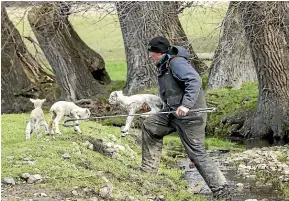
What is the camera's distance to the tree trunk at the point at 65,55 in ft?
62.3

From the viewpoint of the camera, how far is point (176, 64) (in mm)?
8406

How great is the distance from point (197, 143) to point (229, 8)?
601cm

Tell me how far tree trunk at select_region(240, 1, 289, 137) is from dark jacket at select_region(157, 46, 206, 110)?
19.3 ft

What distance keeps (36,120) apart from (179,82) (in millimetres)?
2838

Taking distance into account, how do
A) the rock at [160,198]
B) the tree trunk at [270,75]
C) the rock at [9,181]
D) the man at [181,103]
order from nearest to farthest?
the rock at [9,181] < the rock at [160,198] < the man at [181,103] < the tree trunk at [270,75]

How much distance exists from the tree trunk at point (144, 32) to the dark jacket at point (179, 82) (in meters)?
6.55

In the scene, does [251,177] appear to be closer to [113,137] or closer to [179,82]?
[113,137]

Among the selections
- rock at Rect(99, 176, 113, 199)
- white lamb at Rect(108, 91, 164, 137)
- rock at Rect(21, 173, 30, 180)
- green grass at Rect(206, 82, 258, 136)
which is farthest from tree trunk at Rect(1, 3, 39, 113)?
rock at Rect(99, 176, 113, 199)

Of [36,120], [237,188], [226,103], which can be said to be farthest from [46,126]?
[226,103]

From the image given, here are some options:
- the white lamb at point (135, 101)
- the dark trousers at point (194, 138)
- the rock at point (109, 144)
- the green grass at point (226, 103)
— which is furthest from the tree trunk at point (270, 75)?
the dark trousers at point (194, 138)

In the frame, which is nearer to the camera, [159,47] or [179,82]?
[179,82]

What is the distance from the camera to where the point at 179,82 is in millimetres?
8438

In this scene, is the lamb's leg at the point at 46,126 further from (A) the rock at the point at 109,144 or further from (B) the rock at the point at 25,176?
(B) the rock at the point at 25,176

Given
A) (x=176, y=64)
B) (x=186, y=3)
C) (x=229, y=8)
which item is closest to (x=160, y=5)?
(x=186, y=3)
